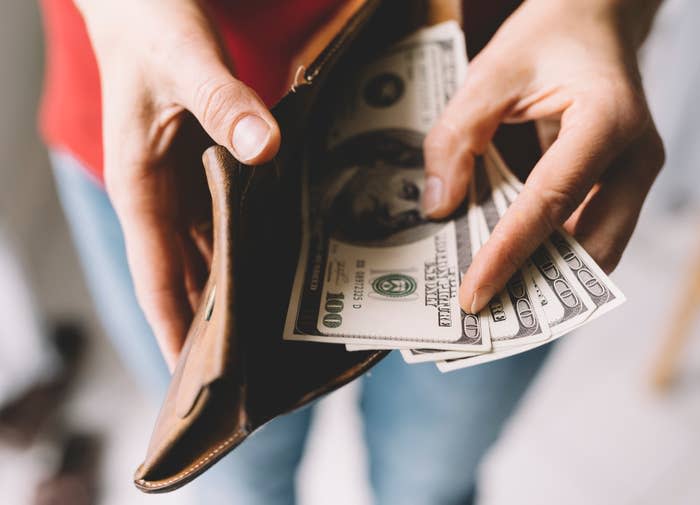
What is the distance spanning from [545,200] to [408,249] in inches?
5.4

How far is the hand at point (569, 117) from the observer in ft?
1.61

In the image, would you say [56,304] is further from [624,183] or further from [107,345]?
[624,183]

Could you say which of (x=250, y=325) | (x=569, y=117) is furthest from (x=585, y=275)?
(x=250, y=325)

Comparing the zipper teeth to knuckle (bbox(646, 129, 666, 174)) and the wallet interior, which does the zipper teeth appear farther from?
knuckle (bbox(646, 129, 666, 174))

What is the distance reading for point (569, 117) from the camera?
51 cm

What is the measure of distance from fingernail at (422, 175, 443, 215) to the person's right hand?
0.64 ft

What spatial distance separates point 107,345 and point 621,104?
1.21 meters

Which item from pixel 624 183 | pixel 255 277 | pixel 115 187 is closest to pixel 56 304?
pixel 115 187

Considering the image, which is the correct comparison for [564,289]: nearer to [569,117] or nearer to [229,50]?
[569,117]

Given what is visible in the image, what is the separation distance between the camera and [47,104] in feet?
2.41

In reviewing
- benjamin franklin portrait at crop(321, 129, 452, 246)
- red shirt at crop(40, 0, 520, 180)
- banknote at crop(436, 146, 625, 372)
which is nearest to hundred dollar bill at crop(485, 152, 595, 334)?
banknote at crop(436, 146, 625, 372)

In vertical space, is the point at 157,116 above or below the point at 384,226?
above

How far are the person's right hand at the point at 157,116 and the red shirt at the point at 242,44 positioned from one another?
8 centimetres

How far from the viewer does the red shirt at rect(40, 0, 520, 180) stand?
614 millimetres
